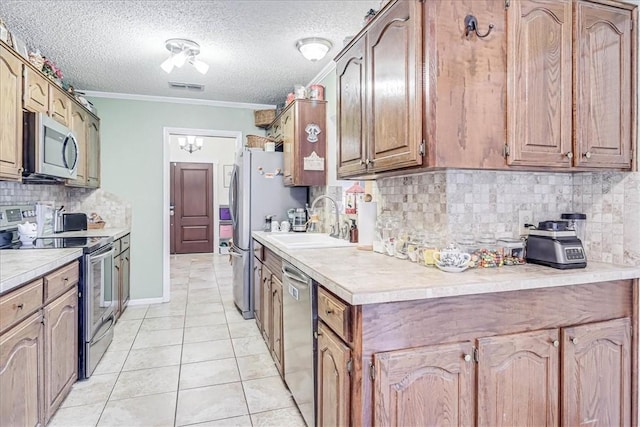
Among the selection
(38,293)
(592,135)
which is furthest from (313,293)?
(592,135)

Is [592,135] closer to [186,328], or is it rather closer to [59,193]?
[186,328]

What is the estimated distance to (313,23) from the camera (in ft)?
8.18

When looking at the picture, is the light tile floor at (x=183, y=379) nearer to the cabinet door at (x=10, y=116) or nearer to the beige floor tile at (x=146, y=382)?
the beige floor tile at (x=146, y=382)

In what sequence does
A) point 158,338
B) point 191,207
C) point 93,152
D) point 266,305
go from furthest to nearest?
1. point 191,207
2. point 93,152
3. point 158,338
4. point 266,305

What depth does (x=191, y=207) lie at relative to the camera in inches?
320

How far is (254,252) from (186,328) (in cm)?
94

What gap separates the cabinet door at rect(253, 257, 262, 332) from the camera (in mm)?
3196

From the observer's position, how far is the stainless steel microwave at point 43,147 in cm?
242

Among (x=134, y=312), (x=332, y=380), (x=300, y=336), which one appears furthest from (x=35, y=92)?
(x=332, y=380)

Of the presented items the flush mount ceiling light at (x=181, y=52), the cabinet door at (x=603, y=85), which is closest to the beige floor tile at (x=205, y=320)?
the flush mount ceiling light at (x=181, y=52)

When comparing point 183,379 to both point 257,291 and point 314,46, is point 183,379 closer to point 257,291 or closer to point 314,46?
point 257,291

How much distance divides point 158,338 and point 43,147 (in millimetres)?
1742

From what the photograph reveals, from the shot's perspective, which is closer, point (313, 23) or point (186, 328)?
point (313, 23)

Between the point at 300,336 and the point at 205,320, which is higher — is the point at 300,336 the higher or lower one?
the higher one
